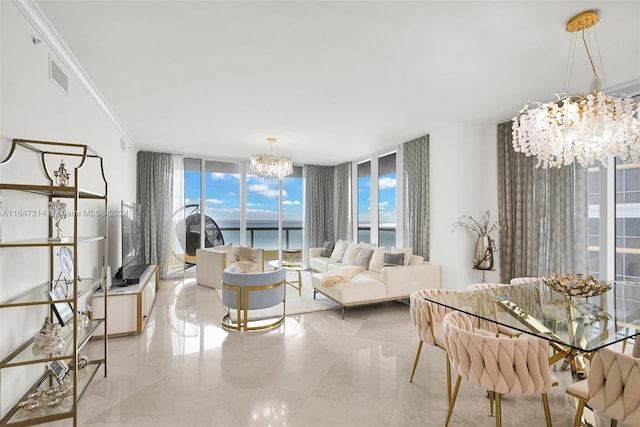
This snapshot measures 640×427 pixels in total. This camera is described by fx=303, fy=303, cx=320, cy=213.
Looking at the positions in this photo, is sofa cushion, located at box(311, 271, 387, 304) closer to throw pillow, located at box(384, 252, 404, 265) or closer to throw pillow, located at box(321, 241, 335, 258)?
throw pillow, located at box(384, 252, 404, 265)

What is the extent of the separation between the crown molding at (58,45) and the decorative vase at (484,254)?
15.9 feet

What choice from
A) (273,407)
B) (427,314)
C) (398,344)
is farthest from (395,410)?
(398,344)

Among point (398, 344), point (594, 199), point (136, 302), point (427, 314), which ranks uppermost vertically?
point (594, 199)

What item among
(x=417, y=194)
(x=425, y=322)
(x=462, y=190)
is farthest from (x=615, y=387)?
(x=417, y=194)

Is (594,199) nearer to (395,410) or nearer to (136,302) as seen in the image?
(395,410)

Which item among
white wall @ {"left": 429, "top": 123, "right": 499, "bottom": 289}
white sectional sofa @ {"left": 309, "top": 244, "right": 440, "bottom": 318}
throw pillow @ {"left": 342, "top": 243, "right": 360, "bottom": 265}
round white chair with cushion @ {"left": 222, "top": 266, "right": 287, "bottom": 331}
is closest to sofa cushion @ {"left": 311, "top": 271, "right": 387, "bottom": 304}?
white sectional sofa @ {"left": 309, "top": 244, "right": 440, "bottom": 318}

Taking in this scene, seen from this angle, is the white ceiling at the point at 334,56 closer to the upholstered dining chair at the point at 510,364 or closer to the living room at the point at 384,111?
the living room at the point at 384,111

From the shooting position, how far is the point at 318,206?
311 inches

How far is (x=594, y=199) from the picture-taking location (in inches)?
131

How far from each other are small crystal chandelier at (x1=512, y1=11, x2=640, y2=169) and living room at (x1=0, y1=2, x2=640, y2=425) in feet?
1.58

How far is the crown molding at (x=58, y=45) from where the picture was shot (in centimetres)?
195

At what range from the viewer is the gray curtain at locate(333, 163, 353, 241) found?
7445 mm

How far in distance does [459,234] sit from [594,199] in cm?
150

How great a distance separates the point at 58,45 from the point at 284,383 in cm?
318
